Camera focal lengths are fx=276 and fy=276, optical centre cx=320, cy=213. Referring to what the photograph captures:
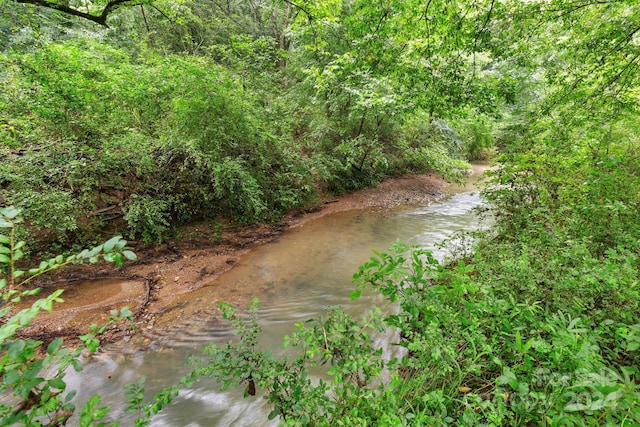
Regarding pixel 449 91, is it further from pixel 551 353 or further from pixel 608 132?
pixel 551 353

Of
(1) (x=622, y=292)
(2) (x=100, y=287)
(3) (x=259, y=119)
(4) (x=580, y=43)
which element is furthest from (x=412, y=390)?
(3) (x=259, y=119)

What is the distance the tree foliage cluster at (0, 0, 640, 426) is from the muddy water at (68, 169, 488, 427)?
290 mm

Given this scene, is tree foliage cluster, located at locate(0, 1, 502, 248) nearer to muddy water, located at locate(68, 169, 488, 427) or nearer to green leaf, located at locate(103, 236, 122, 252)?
muddy water, located at locate(68, 169, 488, 427)

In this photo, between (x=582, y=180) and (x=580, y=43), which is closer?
(x=582, y=180)

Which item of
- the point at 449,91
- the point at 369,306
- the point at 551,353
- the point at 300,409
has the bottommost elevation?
the point at 369,306

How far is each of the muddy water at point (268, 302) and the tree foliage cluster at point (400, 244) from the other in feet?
0.95

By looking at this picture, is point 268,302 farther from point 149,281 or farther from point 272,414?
point 272,414

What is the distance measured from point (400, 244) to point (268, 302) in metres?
2.58

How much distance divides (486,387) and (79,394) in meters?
3.61

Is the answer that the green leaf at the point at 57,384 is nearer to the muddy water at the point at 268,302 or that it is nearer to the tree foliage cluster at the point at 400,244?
the tree foliage cluster at the point at 400,244

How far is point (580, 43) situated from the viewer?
393 cm

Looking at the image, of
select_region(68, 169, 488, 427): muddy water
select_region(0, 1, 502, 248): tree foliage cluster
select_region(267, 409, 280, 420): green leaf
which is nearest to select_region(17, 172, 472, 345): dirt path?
select_region(68, 169, 488, 427): muddy water

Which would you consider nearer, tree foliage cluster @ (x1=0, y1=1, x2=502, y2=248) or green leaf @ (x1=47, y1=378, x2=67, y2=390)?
green leaf @ (x1=47, y1=378, x2=67, y2=390)

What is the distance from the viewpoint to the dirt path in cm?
341
